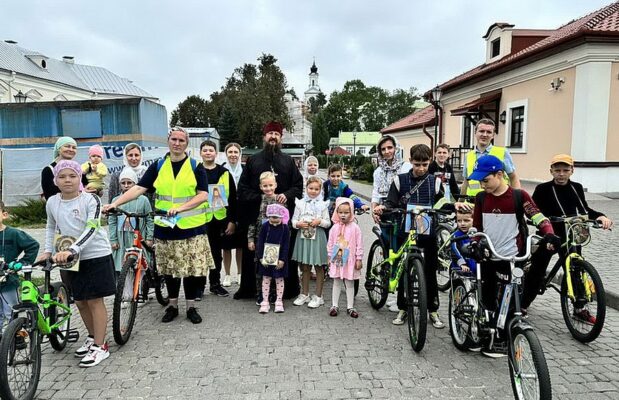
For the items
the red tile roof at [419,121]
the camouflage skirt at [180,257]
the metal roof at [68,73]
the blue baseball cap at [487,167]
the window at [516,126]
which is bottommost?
the camouflage skirt at [180,257]

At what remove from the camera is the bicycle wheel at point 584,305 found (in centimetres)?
404

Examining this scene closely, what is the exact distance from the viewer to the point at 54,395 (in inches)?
132

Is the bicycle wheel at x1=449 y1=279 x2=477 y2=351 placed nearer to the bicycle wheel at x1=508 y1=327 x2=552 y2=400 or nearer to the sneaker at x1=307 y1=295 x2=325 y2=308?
the bicycle wheel at x1=508 y1=327 x2=552 y2=400

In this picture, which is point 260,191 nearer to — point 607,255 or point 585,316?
point 585,316

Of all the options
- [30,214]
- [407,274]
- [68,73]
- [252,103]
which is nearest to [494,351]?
[407,274]

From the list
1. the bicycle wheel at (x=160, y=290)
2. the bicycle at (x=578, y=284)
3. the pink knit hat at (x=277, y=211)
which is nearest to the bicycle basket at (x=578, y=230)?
the bicycle at (x=578, y=284)

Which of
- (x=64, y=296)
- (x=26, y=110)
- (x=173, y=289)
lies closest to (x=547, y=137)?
(x=173, y=289)

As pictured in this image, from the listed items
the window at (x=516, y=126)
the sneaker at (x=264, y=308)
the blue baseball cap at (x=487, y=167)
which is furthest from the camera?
the window at (x=516, y=126)

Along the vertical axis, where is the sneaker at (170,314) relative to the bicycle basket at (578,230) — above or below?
below

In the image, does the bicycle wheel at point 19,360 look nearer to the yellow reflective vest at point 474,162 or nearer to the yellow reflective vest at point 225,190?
the yellow reflective vest at point 225,190

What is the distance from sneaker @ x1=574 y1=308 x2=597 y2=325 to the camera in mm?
4184

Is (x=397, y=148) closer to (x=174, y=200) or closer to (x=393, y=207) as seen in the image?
(x=393, y=207)

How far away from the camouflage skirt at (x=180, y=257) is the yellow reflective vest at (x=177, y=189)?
0.20 m

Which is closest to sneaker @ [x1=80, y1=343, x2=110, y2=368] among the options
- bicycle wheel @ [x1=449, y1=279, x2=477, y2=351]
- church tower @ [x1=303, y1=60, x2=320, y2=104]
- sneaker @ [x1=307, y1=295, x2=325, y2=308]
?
sneaker @ [x1=307, y1=295, x2=325, y2=308]
